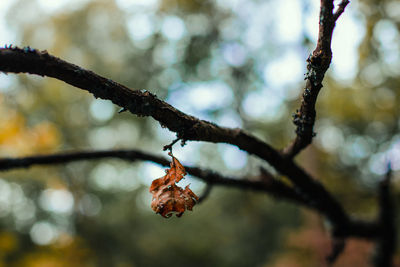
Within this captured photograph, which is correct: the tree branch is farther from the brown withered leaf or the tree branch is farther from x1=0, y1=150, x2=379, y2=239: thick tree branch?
the brown withered leaf

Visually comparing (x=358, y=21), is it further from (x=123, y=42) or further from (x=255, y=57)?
(x=123, y=42)

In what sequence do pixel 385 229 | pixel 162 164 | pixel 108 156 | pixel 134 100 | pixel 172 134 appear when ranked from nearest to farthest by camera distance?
1. pixel 134 100
2. pixel 162 164
3. pixel 108 156
4. pixel 385 229
5. pixel 172 134

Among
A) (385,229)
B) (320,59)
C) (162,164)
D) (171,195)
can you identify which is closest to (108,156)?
(162,164)

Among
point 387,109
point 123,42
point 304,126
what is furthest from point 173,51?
point 304,126

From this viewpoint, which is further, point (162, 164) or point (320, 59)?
point (162, 164)

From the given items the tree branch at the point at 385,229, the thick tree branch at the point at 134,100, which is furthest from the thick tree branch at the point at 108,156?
the tree branch at the point at 385,229

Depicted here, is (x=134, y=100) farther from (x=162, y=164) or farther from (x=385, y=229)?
(x=385, y=229)

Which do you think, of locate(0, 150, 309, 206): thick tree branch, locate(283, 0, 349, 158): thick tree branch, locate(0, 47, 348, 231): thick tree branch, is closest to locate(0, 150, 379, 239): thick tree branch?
locate(0, 150, 309, 206): thick tree branch

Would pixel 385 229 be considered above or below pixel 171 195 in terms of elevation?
above
